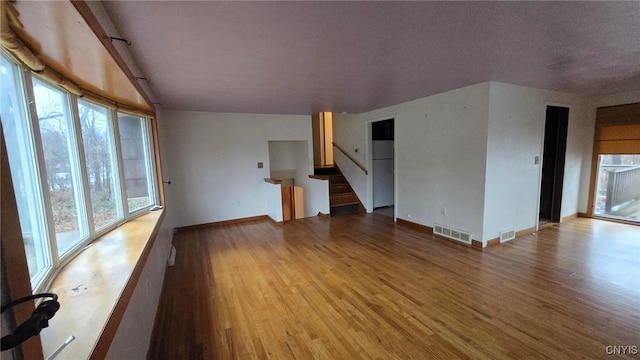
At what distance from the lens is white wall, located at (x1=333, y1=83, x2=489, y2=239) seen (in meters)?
3.63

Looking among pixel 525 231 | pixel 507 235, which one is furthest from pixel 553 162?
pixel 507 235

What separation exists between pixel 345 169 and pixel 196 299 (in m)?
4.86

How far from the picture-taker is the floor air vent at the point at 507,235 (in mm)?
3844

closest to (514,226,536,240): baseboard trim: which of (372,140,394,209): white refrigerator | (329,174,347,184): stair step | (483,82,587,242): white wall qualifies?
(483,82,587,242): white wall

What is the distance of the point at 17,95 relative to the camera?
1.24m

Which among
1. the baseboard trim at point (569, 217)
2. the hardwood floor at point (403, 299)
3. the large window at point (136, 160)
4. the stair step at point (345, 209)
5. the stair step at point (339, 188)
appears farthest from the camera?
the stair step at point (339, 188)

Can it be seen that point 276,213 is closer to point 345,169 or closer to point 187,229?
point 187,229

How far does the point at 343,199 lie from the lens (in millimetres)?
6168

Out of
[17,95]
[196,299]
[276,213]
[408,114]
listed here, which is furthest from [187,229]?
[408,114]

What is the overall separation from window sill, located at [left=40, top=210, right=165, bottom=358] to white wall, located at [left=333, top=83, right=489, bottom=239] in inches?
159

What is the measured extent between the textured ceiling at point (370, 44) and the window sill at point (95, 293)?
1576mm

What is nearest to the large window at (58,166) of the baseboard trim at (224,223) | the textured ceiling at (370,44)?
the textured ceiling at (370,44)

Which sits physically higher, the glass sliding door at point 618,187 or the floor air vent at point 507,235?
the glass sliding door at point 618,187

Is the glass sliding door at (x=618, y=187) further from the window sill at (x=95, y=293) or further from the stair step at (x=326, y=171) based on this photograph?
the window sill at (x=95, y=293)
